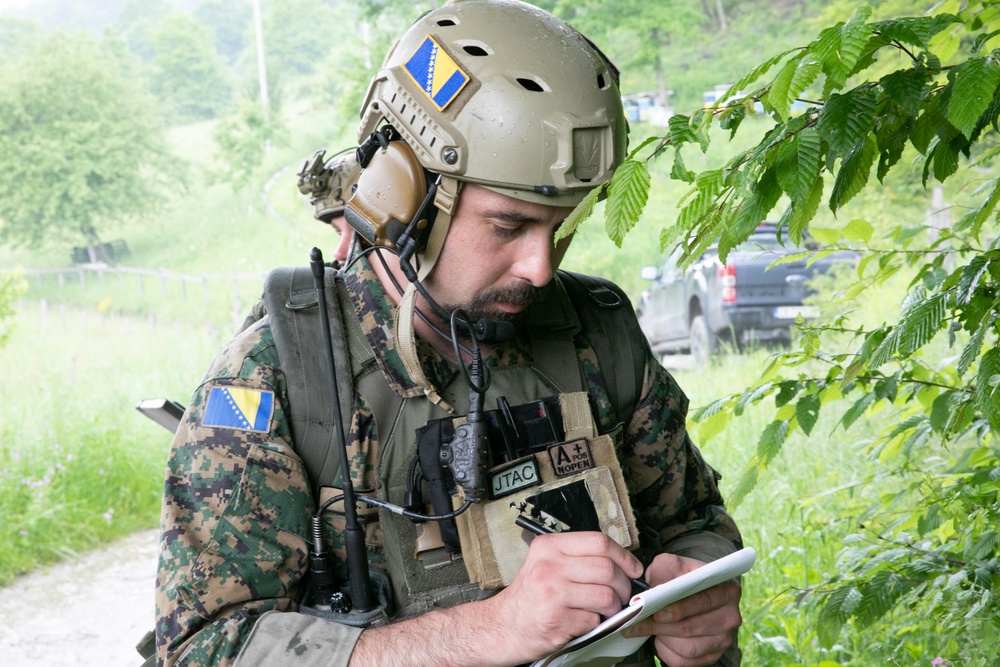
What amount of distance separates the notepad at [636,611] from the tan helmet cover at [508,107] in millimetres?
773

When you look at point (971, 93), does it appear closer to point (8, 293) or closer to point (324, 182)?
point (324, 182)

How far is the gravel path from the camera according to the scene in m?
5.04

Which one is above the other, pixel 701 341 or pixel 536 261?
pixel 536 261

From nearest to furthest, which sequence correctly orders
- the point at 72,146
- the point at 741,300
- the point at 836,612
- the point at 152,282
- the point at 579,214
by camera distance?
the point at 579,214
the point at 836,612
the point at 741,300
the point at 152,282
the point at 72,146

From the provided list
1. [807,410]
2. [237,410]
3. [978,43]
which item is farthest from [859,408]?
[237,410]

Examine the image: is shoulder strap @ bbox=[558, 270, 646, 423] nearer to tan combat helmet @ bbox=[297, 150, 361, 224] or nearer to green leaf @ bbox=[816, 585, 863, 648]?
green leaf @ bbox=[816, 585, 863, 648]

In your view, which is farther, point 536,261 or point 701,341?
point 701,341

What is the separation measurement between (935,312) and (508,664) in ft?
3.20

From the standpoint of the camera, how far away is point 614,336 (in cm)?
226

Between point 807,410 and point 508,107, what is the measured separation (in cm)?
96

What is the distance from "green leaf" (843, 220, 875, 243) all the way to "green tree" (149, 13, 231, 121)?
1857cm

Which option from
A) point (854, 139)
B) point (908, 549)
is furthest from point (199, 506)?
point (908, 549)

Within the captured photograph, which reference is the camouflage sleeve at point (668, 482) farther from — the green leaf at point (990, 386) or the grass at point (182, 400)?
the green leaf at point (990, 386)

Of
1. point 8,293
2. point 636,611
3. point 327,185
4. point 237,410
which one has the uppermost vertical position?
point 8,293
